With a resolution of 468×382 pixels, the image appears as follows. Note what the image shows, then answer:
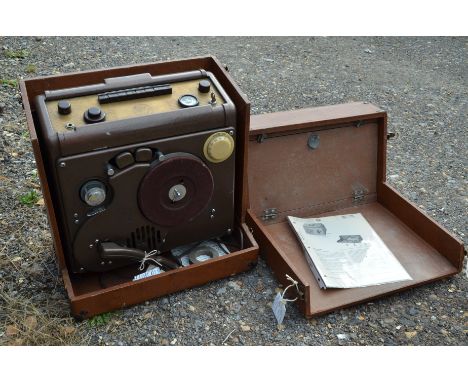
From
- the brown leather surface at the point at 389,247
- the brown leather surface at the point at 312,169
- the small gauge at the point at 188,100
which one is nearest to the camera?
the small gauge at the point at 188,100

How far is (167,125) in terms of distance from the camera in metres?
1.88

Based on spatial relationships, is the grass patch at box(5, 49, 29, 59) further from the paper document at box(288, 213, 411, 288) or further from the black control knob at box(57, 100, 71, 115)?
the paper document at box(288, 213, 411, 288)

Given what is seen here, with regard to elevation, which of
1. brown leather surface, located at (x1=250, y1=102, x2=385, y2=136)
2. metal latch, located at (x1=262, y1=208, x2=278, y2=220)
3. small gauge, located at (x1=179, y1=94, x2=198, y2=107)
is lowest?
metal latch, located at (x1=262, y1=208, x2=278, y2=220)

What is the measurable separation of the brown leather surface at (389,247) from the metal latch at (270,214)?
4 cm

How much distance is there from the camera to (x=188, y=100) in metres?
1.96

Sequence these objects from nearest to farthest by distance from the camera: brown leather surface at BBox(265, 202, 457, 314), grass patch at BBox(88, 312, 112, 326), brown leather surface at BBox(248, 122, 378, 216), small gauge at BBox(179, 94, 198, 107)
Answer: small gauge at BBox(179, 94, 198, 107) → grass patch at BBox(88, 312, 112, 326) → brown leather surface at BBox(265, 202, 457, 314) → brown leather surface at BBox(248, 122, 378, 216)

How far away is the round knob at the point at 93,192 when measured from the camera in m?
1.85

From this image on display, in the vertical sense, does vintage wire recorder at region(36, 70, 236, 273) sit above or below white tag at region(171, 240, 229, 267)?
above

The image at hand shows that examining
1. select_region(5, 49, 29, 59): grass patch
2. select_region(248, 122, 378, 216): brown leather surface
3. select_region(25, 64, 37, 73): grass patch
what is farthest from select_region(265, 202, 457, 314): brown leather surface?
select_region(5, 49, 29, 59): grass patch

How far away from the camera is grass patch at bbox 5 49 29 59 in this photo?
4.37 meters

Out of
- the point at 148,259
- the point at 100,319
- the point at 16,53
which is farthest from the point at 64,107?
the point at 16,53

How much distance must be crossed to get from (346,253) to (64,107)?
1392 mm

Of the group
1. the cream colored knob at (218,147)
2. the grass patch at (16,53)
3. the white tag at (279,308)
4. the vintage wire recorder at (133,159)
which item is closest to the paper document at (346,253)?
the white tag at (279,308)

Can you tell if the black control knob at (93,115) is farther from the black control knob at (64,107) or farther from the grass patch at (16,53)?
the grass patch at (16,53)
